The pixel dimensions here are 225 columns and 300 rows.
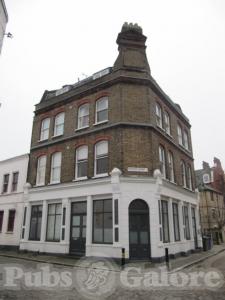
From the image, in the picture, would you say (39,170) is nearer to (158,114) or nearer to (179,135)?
(158,114)

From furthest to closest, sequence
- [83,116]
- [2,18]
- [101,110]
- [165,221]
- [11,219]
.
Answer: [11,219] < [83,116] < [101,110] < [165,221] < [2,18]

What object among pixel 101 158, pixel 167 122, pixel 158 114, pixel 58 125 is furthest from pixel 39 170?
pixel 167 122

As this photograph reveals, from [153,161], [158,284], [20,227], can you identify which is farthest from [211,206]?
[158,284]

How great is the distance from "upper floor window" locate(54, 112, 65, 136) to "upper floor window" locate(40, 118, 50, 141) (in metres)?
1.00

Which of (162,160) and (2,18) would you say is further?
(162,160)

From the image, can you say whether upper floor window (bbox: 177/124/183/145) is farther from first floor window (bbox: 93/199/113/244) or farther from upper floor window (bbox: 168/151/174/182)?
first floor window (bbox: 93/199/113/244)

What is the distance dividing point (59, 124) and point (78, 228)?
28.5 ft

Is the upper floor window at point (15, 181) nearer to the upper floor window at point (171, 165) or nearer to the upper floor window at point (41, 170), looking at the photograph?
the upper floor window at point (41, 170)

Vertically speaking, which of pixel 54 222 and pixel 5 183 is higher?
pixel 5 183

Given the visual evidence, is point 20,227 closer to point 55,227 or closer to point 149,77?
point 55,227

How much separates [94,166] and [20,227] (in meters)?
8.71

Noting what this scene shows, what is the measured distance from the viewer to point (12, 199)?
21719 millimetres

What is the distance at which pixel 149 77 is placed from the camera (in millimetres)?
17984

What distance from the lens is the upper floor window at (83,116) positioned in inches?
742
